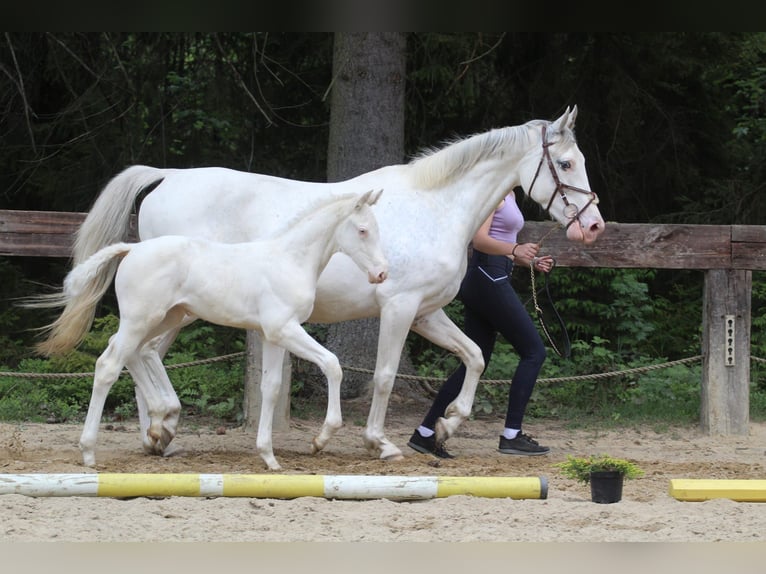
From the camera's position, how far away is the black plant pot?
4.66 metres

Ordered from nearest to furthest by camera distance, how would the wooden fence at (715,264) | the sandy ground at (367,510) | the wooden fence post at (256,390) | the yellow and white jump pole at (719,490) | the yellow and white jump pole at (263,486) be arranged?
the sandy ground at (367,510) < the yellow and white jump pole at (263,486) < the yellow and white jump pole at (719,490) < the wooden fence post at (256,390) < the wooden fence at (715,264)

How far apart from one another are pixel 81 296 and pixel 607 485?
3.07 meters

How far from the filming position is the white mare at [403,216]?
19.6ft

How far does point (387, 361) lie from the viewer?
19.8 feet

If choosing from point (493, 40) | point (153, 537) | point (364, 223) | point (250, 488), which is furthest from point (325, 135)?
point (153, 537)

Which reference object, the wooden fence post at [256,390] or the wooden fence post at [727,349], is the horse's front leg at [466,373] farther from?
the wooden fence post at [727,349]

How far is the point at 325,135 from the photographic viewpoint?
34.8ft

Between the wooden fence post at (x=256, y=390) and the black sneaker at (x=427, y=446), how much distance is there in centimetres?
130

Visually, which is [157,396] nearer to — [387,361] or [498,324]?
[387,361]

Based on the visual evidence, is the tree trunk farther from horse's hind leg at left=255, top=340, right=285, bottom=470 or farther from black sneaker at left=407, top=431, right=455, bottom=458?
horse's hind leg at left=255, top=340, right=285, bottom=470

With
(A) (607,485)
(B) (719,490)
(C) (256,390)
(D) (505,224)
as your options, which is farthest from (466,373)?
(B) (719,490)

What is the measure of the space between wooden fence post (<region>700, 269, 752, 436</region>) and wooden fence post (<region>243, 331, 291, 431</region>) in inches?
124

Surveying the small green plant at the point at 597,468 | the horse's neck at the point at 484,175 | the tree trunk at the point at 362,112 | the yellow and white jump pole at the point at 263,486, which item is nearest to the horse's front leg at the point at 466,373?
the horse's neck at the point at 484,175

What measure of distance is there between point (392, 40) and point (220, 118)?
2.90 meters
